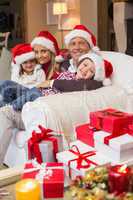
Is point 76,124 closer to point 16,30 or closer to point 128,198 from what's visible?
point 128,198

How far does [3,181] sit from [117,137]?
0.53 metres

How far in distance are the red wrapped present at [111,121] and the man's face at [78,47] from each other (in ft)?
3.04

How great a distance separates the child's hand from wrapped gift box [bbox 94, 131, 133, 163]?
0.78m

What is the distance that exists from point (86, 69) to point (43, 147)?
2.89 ft

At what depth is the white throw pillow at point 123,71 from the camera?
87.6 inches

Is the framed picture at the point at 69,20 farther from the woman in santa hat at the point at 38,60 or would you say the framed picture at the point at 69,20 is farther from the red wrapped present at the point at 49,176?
the red wrapped present at the point at 49,176

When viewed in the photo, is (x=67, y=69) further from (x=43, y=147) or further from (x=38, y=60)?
(x=43, y=147)

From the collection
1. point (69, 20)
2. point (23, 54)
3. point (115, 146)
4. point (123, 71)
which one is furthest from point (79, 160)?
point (69, 20)

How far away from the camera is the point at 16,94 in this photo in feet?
7.29

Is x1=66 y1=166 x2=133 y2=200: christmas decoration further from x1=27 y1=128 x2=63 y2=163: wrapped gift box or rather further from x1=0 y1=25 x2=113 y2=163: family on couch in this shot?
x1=0 y1=25 x2=113 y2=163: family on couch

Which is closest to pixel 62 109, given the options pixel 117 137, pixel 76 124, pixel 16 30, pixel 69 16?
pixel 76 124

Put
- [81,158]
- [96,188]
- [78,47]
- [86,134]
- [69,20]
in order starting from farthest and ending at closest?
1. [69,20]
2. [78,47]
3. [86,134]
4. [81,158]
5. [96,188]

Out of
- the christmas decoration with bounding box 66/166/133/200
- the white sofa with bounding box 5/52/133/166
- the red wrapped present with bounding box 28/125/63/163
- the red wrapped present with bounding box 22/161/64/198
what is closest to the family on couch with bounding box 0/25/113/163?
the white sofa with bounding box 5/52/133/166

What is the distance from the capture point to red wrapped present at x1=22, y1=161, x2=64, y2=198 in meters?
1.33
